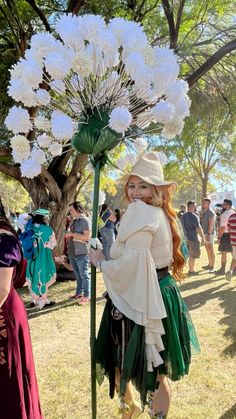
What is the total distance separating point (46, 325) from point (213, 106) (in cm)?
930

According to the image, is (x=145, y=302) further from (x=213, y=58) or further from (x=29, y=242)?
(x=213, y=58)

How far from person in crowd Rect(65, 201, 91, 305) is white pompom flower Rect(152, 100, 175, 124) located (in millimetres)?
4640

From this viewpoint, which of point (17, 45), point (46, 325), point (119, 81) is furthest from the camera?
point (17, 45)

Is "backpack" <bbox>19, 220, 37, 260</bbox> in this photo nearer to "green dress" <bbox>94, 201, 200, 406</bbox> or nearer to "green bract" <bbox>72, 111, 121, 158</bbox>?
"green dress" <bbox>94, 201, 200, 406</bbox>

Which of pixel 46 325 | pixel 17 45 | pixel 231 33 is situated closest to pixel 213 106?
pixel 231 33

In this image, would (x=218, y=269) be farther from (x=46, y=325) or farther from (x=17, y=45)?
(x=17, y=45)

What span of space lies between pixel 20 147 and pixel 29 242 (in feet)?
14.1

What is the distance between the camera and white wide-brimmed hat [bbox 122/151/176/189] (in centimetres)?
264

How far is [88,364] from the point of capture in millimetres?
4492

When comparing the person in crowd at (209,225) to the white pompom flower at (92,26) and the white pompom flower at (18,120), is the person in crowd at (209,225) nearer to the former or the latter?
the white pompom flower at (18,120)

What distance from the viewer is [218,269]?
34.6ft

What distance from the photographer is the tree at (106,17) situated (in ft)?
28.9

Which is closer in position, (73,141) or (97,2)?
(73,141)

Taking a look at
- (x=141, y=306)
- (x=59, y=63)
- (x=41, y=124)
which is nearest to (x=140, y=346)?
(x=141, y=306)
